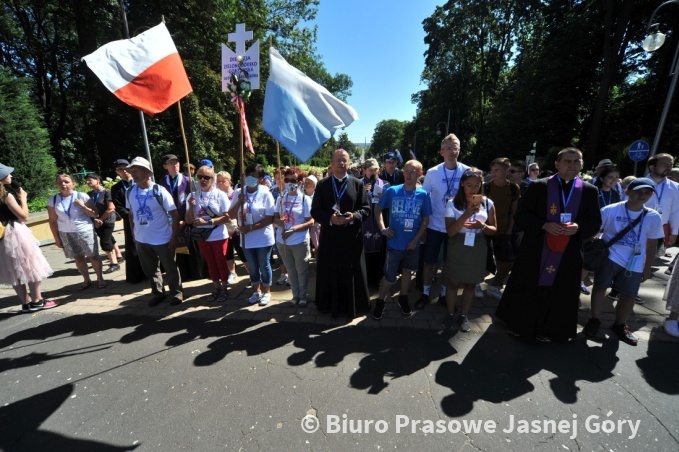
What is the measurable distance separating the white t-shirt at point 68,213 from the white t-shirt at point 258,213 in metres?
3.01

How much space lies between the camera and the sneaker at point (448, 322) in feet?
12.3

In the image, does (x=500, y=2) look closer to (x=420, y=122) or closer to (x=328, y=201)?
(x=420, y=122)

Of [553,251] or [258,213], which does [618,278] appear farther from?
[258,213]

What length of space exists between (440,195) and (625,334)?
107 inches

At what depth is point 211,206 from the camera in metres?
4.34

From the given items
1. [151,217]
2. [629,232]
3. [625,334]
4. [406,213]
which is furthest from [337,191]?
[625,334]

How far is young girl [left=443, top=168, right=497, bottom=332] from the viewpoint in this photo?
11.1 feet

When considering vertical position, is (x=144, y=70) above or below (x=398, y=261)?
above

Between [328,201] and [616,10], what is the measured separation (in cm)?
2529

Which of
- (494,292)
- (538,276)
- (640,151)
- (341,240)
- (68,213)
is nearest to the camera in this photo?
(538,276)

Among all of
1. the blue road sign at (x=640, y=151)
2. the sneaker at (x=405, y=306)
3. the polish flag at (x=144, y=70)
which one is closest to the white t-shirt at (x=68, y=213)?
the polish flag at (x=144, y=70)

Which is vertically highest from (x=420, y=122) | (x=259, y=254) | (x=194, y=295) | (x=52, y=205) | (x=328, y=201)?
(x=420, y=122)

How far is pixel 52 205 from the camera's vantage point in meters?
4.98

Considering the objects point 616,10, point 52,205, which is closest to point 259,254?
point 52,205
